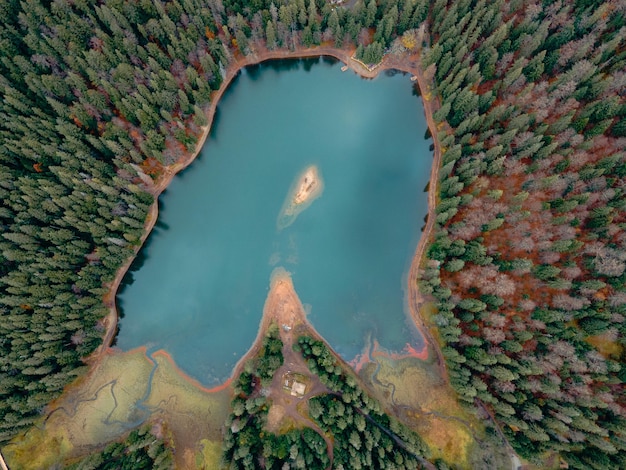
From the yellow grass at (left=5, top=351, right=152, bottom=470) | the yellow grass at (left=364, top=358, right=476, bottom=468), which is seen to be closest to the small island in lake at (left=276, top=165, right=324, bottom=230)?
the yellow grass at (left=364, top=358, right=476, bottom=468)

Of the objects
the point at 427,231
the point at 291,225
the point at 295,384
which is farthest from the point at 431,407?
the point at 291,225

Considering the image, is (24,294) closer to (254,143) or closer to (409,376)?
(254,143)

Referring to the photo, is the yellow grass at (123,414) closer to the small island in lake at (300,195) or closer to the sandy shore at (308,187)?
the small island in lake at (300,195)

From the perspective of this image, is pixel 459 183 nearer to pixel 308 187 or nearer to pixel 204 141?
pixel 308 187

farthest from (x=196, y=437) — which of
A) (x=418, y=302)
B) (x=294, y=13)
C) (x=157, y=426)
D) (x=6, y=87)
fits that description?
(x=294, y=13)

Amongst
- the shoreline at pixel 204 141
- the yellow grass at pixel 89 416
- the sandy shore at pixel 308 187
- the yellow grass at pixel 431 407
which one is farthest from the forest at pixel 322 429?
the sandy shore at pixel 308 187

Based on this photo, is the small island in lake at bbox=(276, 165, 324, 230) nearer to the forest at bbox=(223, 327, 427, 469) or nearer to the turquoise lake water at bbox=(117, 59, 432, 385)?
the turquoise lake water at bbox=(117, 59, 432, 385)
